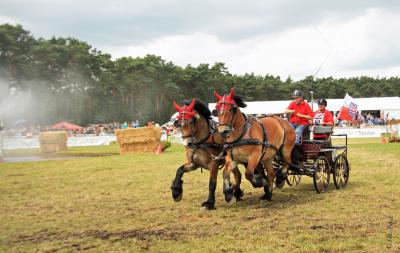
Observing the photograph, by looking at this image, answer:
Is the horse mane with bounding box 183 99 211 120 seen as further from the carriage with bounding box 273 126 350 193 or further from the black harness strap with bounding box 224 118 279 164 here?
the carriage with bounding box 273 126 350 193

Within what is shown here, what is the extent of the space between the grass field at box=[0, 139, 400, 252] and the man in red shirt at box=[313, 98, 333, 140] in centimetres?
137

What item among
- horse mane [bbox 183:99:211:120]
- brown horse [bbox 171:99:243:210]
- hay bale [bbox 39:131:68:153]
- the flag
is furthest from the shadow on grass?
the flag

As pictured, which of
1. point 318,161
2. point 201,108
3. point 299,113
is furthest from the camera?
point 299,113

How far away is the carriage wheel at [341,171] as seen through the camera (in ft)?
34.6

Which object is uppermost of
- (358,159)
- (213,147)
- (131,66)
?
(131,66)

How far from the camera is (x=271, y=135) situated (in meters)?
8.93

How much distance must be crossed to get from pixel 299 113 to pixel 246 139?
257cm

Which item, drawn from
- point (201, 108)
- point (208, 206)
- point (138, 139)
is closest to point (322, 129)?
point (201, 108)

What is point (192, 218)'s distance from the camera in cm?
762

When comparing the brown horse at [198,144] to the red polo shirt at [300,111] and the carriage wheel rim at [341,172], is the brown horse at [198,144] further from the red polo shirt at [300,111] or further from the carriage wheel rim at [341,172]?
the carriage wheel rim at [341,172]

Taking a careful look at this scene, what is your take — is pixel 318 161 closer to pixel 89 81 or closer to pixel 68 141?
pixel 68 141

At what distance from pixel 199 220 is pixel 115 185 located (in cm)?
535

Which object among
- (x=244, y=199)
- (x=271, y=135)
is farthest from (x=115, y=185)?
(x=271, y=135)

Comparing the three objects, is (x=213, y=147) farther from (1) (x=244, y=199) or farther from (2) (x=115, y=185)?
(2) (x=115, y=185)
